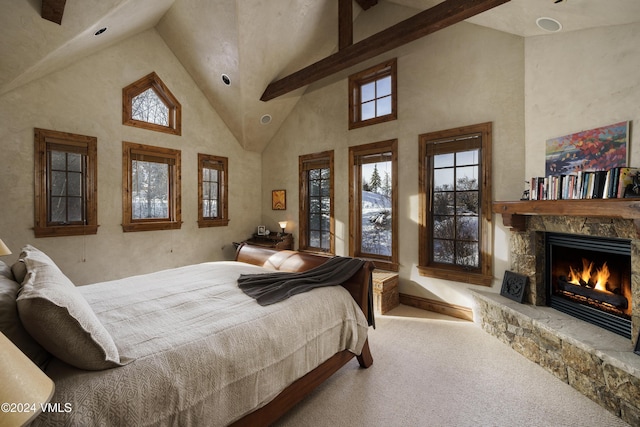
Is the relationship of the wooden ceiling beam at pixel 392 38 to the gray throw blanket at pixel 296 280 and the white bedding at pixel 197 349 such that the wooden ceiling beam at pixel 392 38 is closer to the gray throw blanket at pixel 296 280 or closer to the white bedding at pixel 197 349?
the gray throw blanket at pixel 296 280

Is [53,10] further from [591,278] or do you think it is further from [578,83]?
[591,278]

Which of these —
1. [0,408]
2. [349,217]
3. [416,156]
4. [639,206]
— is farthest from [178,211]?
[639,206]

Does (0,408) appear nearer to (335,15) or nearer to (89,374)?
(89,374)

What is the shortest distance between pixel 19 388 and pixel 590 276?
3.68 metres

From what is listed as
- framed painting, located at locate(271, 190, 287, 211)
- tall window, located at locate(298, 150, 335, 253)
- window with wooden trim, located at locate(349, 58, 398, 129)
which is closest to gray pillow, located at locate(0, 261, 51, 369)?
tall window, located at locate(298, 150, 335, 253)

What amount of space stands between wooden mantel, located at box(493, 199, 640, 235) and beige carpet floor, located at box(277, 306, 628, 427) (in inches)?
50.4

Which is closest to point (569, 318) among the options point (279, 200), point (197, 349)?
point (197, 349)

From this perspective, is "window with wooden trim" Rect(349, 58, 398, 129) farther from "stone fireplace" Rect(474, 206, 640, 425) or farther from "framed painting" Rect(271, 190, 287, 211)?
"stone fireplace" Rect(474, 206, 640, 425)

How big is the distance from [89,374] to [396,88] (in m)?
4.29

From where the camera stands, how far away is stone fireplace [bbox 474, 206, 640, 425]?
1984mm

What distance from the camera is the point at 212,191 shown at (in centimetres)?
539

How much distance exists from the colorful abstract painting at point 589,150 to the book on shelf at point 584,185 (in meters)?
0.12

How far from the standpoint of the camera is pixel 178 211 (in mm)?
4859

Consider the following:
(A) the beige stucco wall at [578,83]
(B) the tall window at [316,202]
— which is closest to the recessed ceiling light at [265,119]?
(B) the tall window at [316,202]
